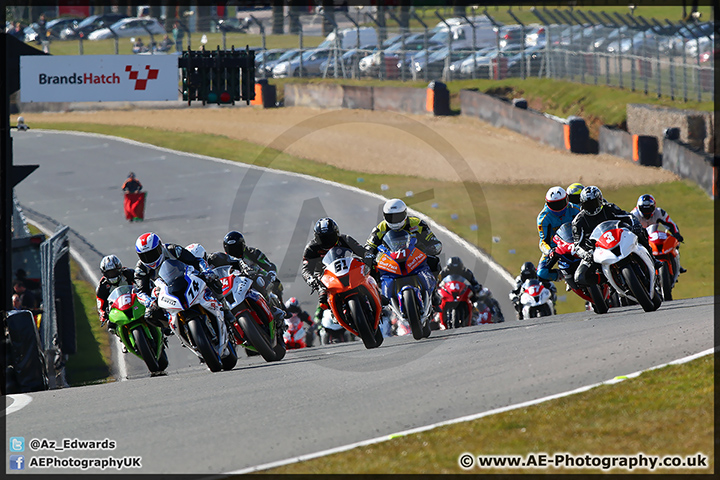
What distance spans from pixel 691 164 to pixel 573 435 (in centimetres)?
2159

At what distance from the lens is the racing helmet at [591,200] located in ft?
37.8

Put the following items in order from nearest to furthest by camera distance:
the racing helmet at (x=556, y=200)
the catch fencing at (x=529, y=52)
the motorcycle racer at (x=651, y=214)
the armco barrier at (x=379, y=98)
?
the racing helmet at (x=556, y=200)
the motorcycle racer at (x=651, y=214)
the catch fencing at (x=529, y=52)
the armco barrier at (x=379, y=98)

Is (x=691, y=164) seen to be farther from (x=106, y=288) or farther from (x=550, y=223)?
(x=106, y=288)

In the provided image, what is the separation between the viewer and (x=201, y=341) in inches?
399

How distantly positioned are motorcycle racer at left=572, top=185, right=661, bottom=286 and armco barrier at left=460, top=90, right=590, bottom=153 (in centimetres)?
2098

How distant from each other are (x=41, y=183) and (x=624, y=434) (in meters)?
28.9

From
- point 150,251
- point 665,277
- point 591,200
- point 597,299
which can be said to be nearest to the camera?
point 150,251

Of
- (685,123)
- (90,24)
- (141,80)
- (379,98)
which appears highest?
(90,24)

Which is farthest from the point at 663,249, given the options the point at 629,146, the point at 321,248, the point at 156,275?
the point at 629,146

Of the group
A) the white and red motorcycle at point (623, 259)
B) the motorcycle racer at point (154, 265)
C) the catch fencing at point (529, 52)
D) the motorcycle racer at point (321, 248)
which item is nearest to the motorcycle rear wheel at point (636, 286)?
the white and red motorcycle at point (623, 259)

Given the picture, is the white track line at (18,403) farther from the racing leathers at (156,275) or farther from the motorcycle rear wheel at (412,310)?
the motorcycle rear wheel at (412,310)

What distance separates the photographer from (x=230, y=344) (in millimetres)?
11188

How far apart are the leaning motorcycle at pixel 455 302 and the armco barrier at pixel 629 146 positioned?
1576cm

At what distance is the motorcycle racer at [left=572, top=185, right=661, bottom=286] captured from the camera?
11.4 meters
